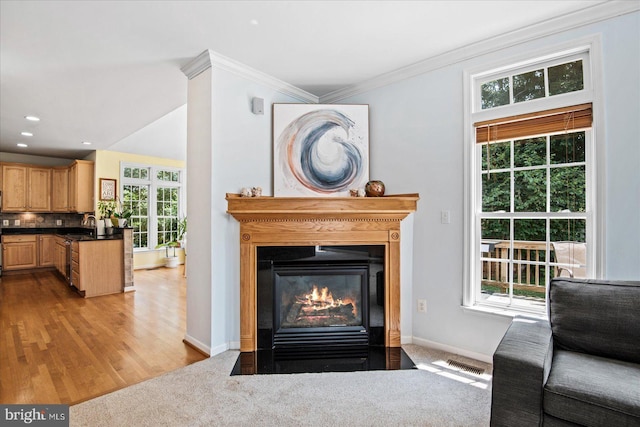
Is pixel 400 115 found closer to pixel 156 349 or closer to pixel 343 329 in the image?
pixel 343 329

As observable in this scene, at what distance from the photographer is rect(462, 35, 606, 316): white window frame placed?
7.02 feet

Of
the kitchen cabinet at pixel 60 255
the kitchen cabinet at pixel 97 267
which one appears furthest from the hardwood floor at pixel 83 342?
the kitchen cabinet at pixel 60 255

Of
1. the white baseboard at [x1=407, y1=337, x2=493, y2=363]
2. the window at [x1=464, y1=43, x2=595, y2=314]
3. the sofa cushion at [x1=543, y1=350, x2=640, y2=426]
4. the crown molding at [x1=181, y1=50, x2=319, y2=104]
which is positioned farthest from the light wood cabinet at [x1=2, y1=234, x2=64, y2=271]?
the sofa cushion at [x1=543, y1=350, x2=640, y2=426]

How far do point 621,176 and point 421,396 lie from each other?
1931mm

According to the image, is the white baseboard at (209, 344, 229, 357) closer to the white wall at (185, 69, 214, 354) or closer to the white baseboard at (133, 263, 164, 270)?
the white wall at (185, 69, 214, 354)

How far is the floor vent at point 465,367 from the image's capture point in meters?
2.43

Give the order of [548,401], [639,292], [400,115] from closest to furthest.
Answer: [548,401]
[639,292]
[400,115]

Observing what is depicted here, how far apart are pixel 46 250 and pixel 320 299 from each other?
706 centimetres

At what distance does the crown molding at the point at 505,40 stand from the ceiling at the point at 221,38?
52mm

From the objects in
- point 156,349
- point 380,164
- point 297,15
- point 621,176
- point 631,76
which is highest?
point 297,15

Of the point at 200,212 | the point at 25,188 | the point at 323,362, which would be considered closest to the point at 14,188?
the point at 25,188

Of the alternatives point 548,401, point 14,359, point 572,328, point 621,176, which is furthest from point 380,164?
point 14,359

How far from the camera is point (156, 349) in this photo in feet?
9.47

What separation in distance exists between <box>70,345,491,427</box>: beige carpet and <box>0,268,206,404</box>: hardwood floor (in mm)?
295
